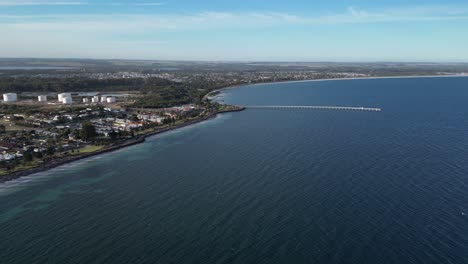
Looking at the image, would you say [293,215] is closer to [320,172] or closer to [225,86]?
[320,172]

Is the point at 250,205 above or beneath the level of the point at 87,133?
beneath

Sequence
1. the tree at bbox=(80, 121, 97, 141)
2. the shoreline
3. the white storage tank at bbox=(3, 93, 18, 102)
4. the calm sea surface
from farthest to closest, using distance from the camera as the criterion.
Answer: the white storage tank at bbox=(3, 93, 18, 102) < the tree at bbox=(80, 121, 97, 141) < the shoreline < the calm sea surface

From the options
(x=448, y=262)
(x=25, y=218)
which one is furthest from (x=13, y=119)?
(x=448, y=262)

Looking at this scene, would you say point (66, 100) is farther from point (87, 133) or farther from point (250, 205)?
point (250, 205)

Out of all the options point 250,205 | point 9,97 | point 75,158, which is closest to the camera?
point 250,205

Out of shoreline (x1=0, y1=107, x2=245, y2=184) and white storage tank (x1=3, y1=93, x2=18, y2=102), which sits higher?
white storage tank (x1=3, y1=93, x2=18, y2=102)

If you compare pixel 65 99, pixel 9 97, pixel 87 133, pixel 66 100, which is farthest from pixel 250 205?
pixel 9 97

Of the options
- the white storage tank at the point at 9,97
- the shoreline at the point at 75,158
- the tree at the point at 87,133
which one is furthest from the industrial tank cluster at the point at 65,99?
the tree at the point at 87,133

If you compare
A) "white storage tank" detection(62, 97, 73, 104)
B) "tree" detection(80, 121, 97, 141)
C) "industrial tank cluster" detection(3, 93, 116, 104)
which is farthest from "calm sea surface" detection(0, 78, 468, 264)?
"white storage tank" detection(62, 97, 73, 104)

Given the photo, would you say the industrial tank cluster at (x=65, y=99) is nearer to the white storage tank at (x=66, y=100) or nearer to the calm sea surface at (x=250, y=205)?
the white storage tank at (x=66, y=100)

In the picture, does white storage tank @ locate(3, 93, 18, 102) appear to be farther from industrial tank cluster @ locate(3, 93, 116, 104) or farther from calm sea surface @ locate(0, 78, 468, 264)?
calm sea surface @ locate(0, 78, 468, 264)

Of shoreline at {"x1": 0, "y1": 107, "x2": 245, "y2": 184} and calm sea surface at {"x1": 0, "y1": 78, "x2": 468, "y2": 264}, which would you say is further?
shoreline at {"x1": 0, "y1": 107, "x2": 245, "y2": 184}
